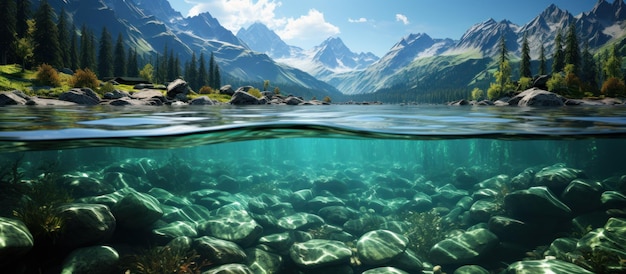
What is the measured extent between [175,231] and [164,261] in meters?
1.88

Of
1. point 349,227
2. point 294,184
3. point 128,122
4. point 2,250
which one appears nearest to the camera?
point 2,250

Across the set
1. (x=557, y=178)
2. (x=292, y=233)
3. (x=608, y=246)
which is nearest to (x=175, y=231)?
(x=292, y=233)

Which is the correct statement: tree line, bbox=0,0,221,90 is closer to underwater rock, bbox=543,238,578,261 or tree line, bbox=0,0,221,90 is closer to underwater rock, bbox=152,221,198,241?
underwater rock, bbox=152,221,198,241

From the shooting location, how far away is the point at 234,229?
1056cm

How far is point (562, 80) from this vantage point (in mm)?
62219

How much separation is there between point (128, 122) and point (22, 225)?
4.69 m

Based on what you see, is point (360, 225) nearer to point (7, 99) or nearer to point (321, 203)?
point (321, 203)

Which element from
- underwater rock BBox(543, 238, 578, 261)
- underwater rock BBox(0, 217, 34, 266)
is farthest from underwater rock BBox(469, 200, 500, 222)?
→ underwater rock BBox(0, 217, 34, 266)

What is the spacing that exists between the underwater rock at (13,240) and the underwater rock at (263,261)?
16.9ft

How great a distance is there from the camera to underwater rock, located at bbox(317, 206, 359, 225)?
44.9 feet

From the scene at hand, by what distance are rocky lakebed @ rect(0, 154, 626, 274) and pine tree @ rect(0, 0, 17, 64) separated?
6120cm

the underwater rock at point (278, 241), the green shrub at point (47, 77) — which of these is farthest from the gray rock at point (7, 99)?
the green shrub at point (47, 77)

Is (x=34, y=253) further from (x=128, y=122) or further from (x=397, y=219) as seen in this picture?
(x=397, y=219)

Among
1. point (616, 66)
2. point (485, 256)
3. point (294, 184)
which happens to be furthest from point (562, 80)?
point (485, 256)
